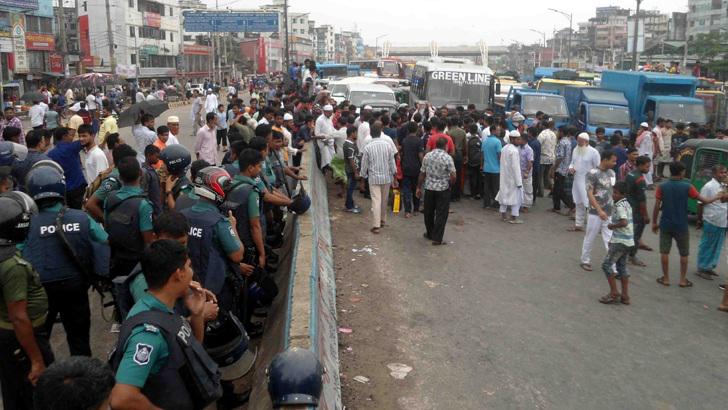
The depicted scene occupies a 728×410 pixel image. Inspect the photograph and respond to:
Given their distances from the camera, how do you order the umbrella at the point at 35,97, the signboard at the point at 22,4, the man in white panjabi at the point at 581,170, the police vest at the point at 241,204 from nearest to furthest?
1. the police vest at the point at 241,204
2. the man in white panjabi at the point at 581,170
3. the umbrella at the point at 35,97
4. the signboard at the point at 22,4

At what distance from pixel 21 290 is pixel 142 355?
1479 millimetres

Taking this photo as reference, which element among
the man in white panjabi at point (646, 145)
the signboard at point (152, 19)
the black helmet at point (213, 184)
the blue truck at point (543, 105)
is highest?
the signboard at point (152, 19)

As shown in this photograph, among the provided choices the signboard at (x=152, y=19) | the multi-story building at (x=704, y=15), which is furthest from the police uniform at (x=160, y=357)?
the multi-story building at (x=704, y=15)

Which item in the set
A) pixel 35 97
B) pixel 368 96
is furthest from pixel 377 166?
pixel 35 97

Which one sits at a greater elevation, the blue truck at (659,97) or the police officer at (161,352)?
the blue truck at (659,97)

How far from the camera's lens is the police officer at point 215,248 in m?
4.34

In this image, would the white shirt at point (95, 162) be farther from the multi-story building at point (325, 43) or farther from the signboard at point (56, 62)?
the multi-story building at point (325, 43)

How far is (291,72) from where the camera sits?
31781 millimetres

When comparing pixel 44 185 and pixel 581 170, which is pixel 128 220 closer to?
pixel 44 185

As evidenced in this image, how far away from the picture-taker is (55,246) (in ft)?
13.9

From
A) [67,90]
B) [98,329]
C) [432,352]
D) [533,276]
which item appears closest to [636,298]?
[533,276]

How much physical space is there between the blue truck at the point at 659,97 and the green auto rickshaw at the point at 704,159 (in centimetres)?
787

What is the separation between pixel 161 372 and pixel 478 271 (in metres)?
6.56

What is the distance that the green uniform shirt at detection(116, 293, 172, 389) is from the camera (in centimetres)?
267
